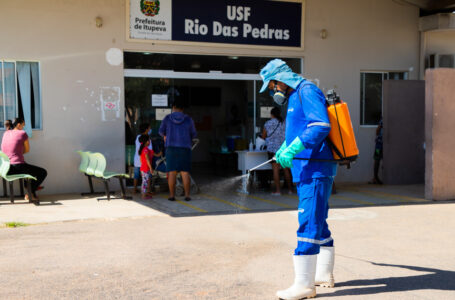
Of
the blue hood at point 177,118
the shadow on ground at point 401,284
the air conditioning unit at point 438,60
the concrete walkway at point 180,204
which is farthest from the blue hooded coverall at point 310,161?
the air conditioning unit at point 438,60

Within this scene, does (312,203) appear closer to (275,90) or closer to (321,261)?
(321,261)

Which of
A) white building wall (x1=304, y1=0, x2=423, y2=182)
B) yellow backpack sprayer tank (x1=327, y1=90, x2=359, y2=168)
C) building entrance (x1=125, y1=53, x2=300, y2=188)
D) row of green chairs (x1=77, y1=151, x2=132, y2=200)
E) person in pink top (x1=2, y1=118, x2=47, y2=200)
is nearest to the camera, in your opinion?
yellow backpack sprayer tank (x1=327, y1=90, x2=359, y2=168)

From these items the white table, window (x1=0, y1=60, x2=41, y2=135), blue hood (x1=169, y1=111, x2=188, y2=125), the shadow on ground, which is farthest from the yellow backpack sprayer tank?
window (x1=0, y1=60, x2=41, y2=135)

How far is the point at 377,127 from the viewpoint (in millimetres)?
12461

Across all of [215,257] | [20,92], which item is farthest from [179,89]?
[215,257]

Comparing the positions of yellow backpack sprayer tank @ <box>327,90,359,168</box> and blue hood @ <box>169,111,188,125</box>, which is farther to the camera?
blue hood @ <box>169,111,188,125</box>

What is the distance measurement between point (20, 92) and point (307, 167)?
24.8ft

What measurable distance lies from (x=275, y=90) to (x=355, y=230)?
3.25m

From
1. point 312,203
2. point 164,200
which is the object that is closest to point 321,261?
point 312,203

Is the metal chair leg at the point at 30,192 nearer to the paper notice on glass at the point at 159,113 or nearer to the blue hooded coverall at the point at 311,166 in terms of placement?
the paper notice on glass at the point at 159,113

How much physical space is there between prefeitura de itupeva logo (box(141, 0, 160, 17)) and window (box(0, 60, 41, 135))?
7.94 feet

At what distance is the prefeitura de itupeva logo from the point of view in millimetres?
10703

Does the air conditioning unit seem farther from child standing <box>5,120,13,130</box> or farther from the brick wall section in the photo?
child standing <box>5,120,13,130</box>

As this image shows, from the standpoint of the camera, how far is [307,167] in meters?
4.46
